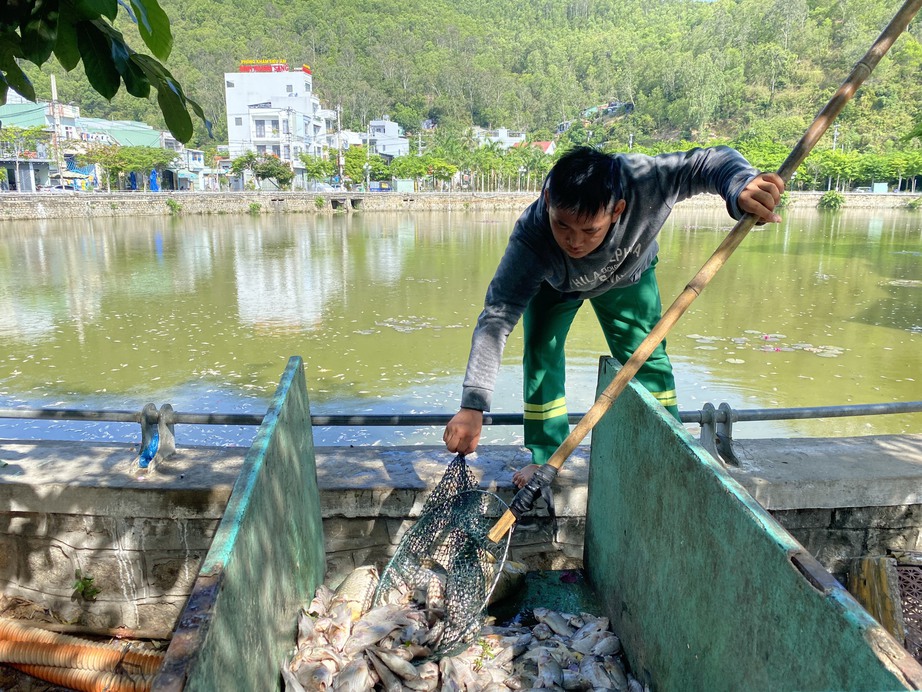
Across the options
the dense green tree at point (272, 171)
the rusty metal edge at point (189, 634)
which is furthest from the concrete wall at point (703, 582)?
the dense green tree at point (272, 171)

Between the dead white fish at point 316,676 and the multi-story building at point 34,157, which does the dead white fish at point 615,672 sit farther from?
the multi-story building at point 34,157

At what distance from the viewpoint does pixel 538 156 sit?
64.6 metres

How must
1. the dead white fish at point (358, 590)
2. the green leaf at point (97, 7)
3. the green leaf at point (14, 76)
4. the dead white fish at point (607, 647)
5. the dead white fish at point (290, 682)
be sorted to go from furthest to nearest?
the dead white fish at point (358, 590) < the dead white fish at point (607, 647) < the dead white fish at point (290, 682) < the green leaf at point (14, 76) < the green leaf at point (97, 7)

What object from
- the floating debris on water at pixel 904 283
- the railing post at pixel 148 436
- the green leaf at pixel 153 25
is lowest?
the floating debris on water at pixel 904 283

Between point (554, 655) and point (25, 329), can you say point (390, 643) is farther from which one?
point (25, 329)

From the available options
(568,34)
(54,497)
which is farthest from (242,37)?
(54,497)

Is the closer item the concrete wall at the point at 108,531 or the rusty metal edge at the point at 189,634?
the rusty metal edge at the point at 189,634

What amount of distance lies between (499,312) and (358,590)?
1.05m

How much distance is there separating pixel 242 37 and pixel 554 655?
449 feet

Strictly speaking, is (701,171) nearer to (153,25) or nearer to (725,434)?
(725,434)

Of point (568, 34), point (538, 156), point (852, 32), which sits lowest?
point (538, 156)

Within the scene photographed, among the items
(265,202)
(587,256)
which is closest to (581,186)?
(587,256)

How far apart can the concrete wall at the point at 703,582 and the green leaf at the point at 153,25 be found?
1.51 meters

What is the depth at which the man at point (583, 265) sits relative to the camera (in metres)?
2.00
